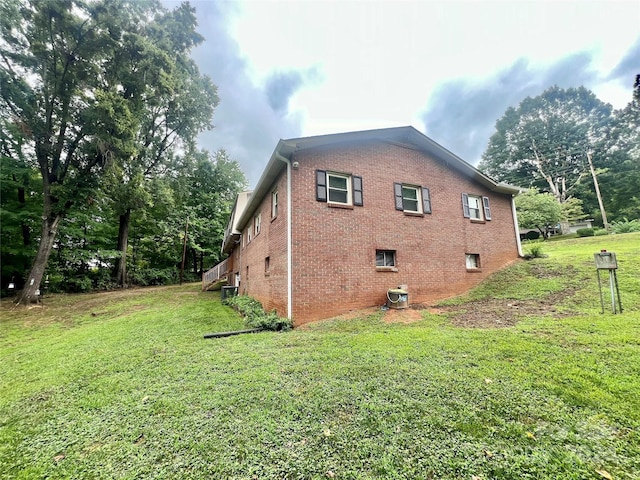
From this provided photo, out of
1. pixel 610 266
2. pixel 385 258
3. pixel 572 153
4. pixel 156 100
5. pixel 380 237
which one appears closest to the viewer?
pixel 610 266

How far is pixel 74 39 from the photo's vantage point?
37.5ft

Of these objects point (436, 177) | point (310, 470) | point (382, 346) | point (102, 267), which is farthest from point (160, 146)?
point (310, 470)

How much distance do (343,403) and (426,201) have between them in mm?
8054

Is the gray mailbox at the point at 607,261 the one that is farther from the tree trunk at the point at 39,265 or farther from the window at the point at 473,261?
the tree trunk at the point at 39,265

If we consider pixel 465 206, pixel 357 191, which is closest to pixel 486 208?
pixel 465 206

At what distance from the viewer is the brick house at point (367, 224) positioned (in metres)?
7.15

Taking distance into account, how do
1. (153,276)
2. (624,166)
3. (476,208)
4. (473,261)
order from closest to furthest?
1. (473,261)
2. (476,208)
3. (153,276)
4. (624,166)

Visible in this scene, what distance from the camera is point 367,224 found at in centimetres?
807

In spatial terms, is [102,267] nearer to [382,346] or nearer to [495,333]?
[382,346]

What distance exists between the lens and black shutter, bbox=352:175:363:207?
802cm

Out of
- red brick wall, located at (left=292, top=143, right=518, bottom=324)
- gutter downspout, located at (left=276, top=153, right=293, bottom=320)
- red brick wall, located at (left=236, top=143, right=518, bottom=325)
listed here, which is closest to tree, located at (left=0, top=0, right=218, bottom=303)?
red brick wall, located at (left=236, top=143, right=518, bottom=325)

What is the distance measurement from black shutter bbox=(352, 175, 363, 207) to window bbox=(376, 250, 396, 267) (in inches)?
65.8

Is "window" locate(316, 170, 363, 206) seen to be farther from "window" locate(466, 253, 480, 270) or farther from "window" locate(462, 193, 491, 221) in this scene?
"window" locate(466, 253, 480, 270)

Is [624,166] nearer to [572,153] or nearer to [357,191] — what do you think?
[572,153]
